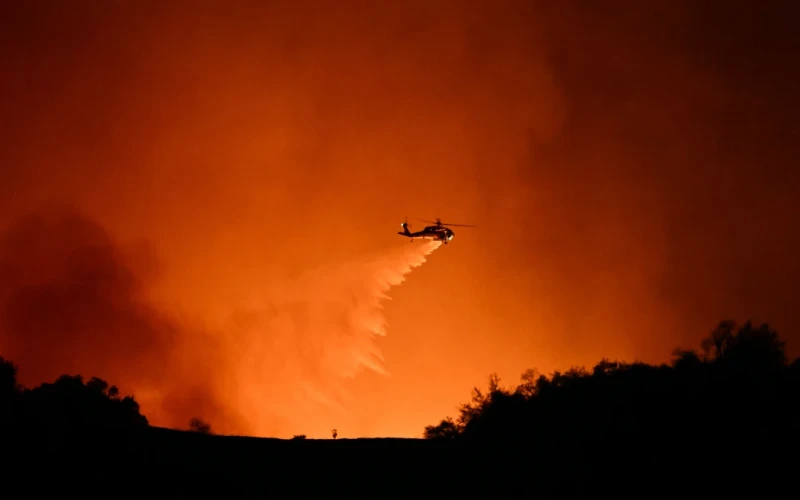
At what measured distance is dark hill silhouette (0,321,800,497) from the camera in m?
49.6

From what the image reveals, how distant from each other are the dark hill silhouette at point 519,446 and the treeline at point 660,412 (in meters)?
0.14

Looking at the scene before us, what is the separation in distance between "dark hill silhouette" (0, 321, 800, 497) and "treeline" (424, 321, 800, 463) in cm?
14

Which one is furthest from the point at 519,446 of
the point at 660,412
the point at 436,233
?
the point at 436,233

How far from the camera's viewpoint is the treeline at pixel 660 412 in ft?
171

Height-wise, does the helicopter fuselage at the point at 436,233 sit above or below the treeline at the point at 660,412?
above

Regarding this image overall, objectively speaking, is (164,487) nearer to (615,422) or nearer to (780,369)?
(615,422)

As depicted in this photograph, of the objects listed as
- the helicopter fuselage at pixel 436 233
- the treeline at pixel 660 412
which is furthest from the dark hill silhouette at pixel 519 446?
the helicopter fuselage at pixel 436 233

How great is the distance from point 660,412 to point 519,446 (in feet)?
39.3

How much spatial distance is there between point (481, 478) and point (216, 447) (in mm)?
25962

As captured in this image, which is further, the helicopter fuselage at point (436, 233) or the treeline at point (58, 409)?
the helicopter fuselage at point (436, 233)

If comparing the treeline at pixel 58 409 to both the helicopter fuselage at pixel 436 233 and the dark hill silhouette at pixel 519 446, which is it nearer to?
the dark hill silhouette at pixel 519 446

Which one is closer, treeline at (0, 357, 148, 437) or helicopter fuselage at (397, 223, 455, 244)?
treeline at (0, 357, 148, 437)

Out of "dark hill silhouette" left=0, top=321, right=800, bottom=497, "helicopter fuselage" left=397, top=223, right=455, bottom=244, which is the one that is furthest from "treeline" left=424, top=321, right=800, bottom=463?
"helicopter fuselage" left=397, top=223, right=455, bottom=244

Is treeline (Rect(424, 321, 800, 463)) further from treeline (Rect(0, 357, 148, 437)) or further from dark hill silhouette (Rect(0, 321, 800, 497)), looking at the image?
treeline (Rect(0, 357, 148, 437))
